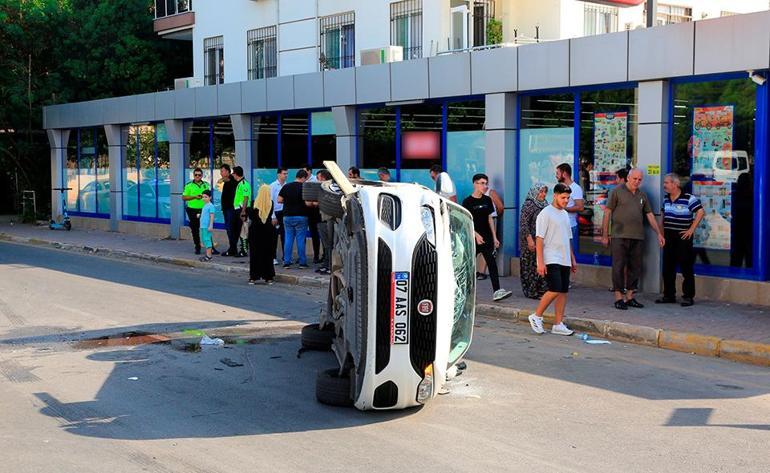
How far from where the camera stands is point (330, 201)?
27.8 feet

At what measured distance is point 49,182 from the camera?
33.5 meters

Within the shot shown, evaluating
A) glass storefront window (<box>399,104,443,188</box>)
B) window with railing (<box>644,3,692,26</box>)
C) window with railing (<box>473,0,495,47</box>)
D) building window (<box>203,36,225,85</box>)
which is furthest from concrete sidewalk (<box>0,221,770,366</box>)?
building window (<box>203,36,225,85</box>)

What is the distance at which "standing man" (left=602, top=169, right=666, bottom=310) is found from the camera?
40.6 ft

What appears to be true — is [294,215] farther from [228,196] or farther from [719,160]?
[719,160]

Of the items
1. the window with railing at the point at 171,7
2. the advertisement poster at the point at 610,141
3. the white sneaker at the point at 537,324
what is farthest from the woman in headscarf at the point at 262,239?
the window with railing at the point at 171,7

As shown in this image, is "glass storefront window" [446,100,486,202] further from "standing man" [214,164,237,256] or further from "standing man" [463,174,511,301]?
"standing man" [214,164,237,256]

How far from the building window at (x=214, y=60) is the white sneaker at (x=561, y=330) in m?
19.5

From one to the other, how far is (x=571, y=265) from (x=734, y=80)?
4.01 meters

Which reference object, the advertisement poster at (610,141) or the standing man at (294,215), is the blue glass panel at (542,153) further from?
the standing man at (294,215)

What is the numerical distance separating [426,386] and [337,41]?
18101mm

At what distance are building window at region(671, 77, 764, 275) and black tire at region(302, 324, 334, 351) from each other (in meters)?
6.18

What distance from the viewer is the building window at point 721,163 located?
12.5 metres

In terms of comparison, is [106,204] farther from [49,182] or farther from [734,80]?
[734,80]

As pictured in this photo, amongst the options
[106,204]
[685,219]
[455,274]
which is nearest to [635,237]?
[685,219]
